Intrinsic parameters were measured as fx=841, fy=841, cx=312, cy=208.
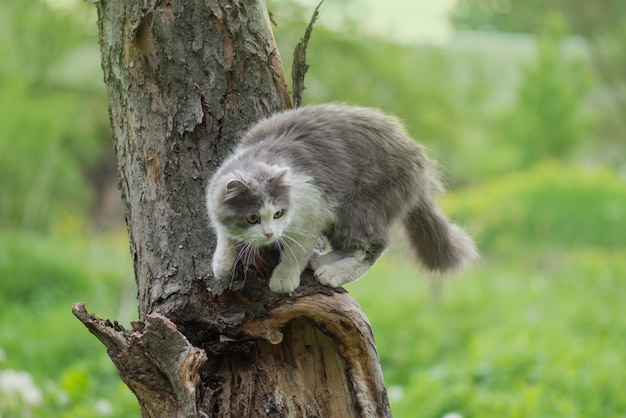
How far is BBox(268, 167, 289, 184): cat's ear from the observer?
10.5 feet

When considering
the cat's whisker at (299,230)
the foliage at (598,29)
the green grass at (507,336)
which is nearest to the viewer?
the cat's whisker at (299,230)

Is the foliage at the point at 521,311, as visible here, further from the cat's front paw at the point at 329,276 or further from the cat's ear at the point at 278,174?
the cat's ear at the point at 278,174

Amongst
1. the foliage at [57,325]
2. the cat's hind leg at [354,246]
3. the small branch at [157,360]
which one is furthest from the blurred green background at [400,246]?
the small branch at [157,360]

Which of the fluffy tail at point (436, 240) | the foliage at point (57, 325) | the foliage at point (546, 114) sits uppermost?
the foliage at point (546, 114)

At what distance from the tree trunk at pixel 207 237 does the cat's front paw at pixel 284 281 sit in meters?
0.03

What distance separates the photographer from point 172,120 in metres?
3.26

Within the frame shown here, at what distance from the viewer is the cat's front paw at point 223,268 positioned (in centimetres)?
311

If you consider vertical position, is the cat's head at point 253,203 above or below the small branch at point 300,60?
below

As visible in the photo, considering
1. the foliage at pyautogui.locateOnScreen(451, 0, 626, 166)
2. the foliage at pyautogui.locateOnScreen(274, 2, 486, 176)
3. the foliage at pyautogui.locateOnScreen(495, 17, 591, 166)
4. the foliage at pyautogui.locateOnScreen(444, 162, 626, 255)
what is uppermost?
the foliage at pyautogui.locateOnScreen(451, 0, 626, 166)

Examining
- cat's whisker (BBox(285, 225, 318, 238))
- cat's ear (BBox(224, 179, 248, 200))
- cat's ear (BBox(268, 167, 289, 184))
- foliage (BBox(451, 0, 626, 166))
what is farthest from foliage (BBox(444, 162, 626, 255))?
cat's ear (BBox(224, 179, 248, 200))

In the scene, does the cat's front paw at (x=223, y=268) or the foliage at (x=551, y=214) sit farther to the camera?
the foliage at (x=551, y=214)

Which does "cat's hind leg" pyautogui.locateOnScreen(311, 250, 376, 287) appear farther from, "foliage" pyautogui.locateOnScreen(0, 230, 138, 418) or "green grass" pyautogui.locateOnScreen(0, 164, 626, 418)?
"foliage" pyautogui.locateOnScreen(0, 230, 138, 418)

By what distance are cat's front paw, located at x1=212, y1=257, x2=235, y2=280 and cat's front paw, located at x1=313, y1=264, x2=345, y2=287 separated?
1.15 feet

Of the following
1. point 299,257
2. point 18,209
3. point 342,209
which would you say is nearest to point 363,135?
point 342,209
